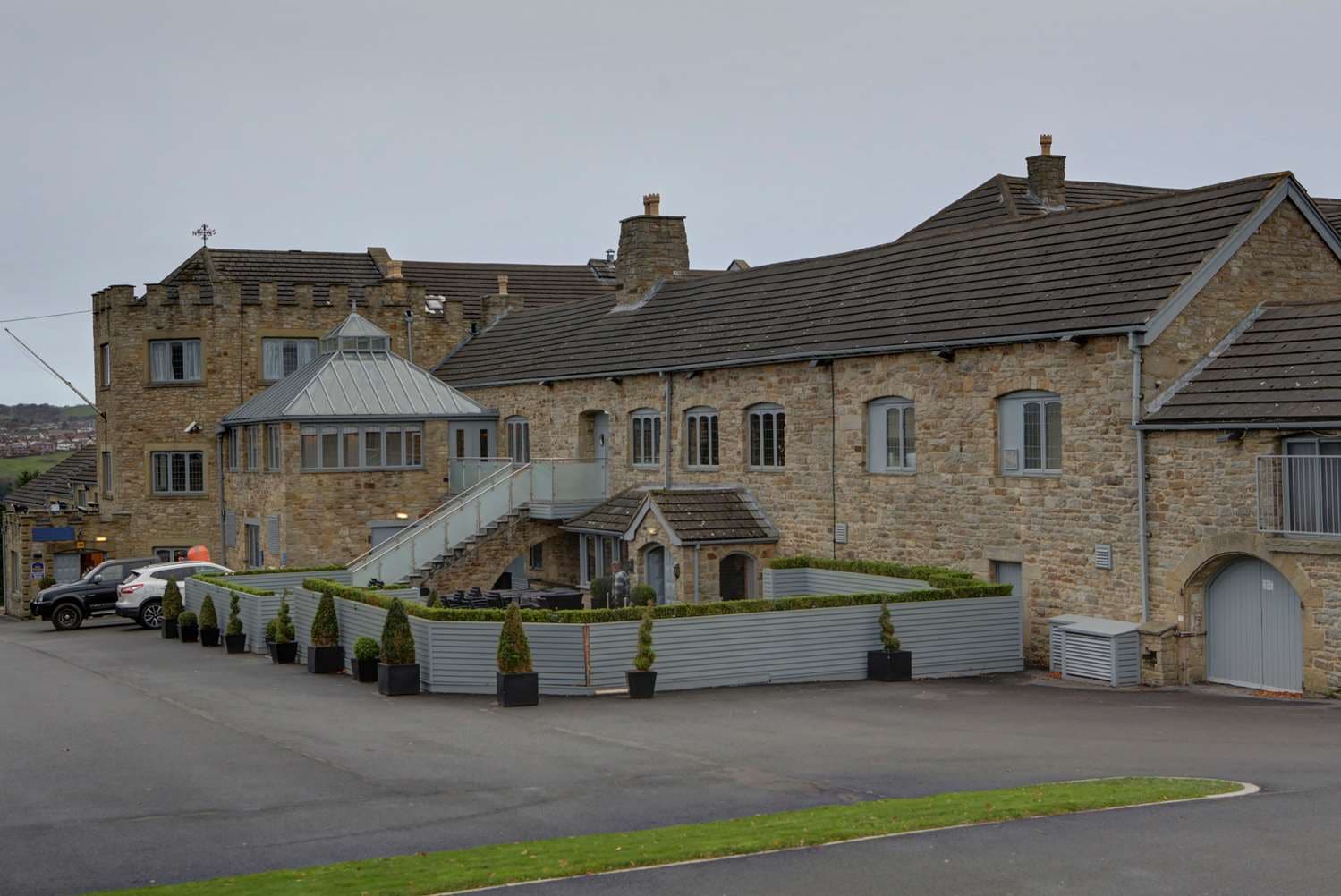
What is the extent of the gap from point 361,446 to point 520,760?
967 inches

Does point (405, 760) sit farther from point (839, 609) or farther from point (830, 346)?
point (830, 346)

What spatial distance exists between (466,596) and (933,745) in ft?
43.5

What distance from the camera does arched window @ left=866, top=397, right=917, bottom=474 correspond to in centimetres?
2825

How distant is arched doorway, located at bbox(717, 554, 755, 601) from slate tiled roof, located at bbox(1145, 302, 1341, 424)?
1056 centimetres

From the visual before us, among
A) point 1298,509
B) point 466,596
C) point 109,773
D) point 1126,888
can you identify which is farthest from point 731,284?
point 1126,888

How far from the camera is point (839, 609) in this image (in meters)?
23.9

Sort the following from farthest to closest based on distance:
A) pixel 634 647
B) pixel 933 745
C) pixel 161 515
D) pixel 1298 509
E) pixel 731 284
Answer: pixel 161 515
pixel 731 284
pixel 634 647
pixel 1298 509
pixel 933 745

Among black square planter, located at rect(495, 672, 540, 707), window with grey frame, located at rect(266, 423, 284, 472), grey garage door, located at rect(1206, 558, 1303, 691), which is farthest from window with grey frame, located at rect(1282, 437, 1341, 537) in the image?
window with grey frame, located at rect(266, 423, 284, 472)

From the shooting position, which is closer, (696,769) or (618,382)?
(696,769)

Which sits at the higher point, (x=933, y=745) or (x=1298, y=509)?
(x=1298, y=509)

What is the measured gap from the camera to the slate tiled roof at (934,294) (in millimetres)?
24328

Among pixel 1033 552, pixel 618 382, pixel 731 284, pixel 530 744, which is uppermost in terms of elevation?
pixel 731 284

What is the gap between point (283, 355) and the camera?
47.2 metres

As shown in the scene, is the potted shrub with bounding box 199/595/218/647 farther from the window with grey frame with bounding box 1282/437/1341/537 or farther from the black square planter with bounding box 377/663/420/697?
the window with grey frame with bounding box 1282/437/1341/537
